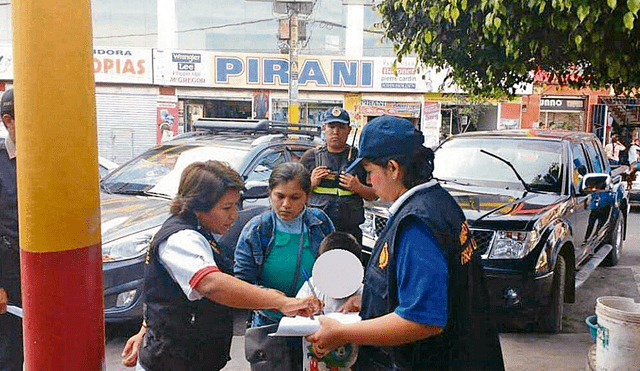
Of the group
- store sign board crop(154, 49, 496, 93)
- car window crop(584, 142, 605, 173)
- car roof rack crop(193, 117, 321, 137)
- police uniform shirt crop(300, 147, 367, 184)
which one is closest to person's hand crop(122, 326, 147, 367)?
police uniform shirt crop(300, 147, 367, 184)

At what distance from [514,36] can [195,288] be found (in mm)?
2413

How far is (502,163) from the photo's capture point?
6.12 m

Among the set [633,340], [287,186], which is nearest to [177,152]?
[287,186]

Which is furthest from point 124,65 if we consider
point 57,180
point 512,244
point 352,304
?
point 57,180

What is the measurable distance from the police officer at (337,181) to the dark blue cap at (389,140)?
93.8 inches

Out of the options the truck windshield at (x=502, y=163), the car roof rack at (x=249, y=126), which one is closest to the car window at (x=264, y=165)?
the car roof rack at (x=249, y=126)

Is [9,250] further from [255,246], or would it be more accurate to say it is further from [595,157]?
[595,157]

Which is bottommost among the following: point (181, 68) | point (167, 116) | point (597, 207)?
point (597, 207)

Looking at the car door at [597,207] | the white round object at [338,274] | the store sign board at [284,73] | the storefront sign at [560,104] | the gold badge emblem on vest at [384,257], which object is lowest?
the car door at [597,207]

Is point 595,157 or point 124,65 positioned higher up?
point 124,65

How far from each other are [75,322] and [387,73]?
69.4 feet

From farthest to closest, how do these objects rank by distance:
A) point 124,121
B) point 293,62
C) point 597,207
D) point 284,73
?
point 284,73 < point 124,121 < point 293,62 < point 597,207

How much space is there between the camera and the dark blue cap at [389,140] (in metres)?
1.85

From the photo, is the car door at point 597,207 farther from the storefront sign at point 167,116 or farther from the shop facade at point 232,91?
the storefront sign at point 167,116
